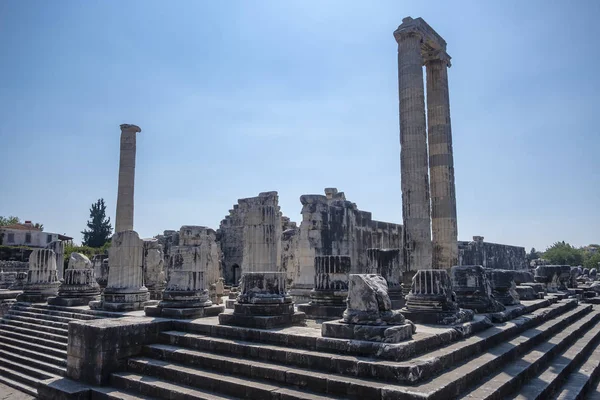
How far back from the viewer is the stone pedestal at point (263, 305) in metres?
7.36

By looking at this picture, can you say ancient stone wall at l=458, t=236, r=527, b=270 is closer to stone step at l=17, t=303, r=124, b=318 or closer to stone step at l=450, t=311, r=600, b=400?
stone step at l=450, t=311, r=600, b=400

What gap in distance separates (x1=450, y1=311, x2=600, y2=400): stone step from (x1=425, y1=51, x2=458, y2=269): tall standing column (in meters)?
5.50

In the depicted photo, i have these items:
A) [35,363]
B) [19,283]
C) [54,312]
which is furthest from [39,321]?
[19,283]

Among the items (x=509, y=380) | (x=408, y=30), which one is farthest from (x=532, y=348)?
(x=408, y=30)

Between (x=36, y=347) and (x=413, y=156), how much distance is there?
38.0ft

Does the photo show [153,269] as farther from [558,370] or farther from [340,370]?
[558,370]

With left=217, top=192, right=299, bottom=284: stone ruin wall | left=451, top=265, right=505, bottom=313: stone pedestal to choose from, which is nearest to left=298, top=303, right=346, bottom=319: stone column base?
left=451, top=265, right=505, bottom=313: stone pedestal

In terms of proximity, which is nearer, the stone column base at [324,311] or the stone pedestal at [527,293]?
the stone column base at [324,311]

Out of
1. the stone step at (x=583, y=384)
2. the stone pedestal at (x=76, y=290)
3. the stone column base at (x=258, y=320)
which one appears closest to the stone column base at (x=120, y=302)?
the stone pedestal at (x=76, y=290)

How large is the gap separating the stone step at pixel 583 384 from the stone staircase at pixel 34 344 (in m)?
8.03

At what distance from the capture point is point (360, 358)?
538cm

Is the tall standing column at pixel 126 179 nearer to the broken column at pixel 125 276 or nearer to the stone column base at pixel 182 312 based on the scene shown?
the broken column at pixel 125 276

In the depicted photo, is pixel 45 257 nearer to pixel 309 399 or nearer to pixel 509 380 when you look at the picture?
pixel 309 399

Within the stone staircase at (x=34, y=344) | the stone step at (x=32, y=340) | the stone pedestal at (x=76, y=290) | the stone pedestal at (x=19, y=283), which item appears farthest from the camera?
the stone pedestal at (x=19, y=283)
